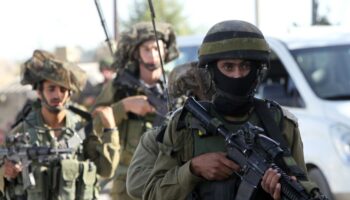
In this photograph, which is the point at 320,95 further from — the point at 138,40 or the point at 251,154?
the point at 251,154

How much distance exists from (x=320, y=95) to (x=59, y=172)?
3.19 metres

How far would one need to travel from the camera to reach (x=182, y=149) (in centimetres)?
399

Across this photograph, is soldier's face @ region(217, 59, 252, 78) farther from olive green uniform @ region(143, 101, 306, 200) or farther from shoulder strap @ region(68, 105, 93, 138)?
shoulder strap @ region(68, 105, 93, 138)

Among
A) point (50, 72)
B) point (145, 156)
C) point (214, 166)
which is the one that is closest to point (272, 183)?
point (214, 166)

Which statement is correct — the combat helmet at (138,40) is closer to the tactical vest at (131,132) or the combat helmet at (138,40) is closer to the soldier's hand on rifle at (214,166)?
the tactical vest at (131,132)

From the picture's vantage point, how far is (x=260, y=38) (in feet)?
13.0

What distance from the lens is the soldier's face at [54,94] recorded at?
620 centimetres

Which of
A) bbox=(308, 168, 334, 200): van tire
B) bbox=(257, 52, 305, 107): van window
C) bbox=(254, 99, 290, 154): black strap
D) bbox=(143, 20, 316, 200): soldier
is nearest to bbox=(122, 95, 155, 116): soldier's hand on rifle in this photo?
bbox=(308, 168, 334, 200): van tire

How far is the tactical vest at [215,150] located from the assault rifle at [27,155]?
2.17 meters

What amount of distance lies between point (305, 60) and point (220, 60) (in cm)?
519

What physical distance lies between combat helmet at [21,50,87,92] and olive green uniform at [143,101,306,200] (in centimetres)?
229

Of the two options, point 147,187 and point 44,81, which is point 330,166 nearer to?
point 44,81

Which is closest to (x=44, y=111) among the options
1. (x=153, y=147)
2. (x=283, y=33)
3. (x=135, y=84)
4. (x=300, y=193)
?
(x=135, y=84)

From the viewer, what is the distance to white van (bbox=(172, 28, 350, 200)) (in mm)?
8023
